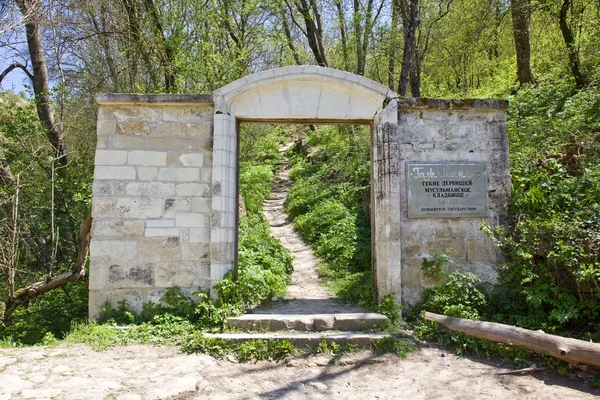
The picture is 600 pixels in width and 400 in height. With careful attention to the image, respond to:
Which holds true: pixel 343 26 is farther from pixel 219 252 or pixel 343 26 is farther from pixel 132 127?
pixel 219 252

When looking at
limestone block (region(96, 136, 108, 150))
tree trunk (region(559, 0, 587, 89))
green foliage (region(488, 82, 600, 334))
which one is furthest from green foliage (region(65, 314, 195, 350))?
tree trunk (region(559, 0, 587, 89))

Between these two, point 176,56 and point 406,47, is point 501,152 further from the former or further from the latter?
point 176,56

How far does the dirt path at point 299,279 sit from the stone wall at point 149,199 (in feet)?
4.35

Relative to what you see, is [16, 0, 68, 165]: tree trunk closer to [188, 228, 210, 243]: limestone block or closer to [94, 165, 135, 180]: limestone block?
[94, 165, 135, 180]: limestone block

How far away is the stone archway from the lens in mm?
5332

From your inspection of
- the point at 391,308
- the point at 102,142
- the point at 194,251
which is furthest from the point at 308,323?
the point at 102,142

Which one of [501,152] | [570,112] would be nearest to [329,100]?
[501,152]

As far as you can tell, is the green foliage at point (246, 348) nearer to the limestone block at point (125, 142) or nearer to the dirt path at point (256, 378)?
the dirt path at point (256, 378)

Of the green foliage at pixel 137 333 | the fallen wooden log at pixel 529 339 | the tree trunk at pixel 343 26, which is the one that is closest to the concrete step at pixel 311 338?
the green foliage at pixel 137 333

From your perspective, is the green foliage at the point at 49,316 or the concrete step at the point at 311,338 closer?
the concrete step at the point at 311,338

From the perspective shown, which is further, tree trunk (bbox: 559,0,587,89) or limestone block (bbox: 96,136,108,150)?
tree trunk (bbox: 559,0,587,89)

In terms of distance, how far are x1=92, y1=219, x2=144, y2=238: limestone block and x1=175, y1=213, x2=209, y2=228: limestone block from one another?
1.53 feet

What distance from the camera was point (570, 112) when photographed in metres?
7.73

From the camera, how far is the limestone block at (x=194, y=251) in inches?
208
